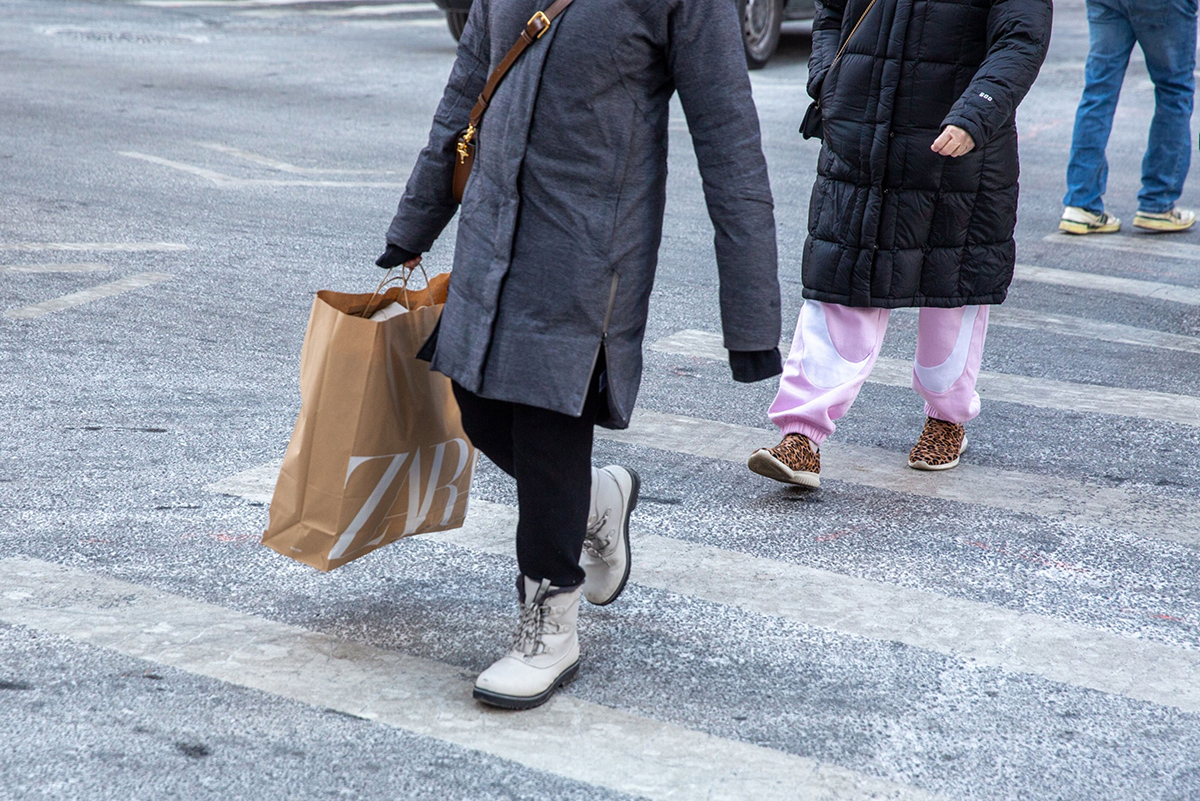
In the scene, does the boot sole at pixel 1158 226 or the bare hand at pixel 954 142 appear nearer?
the bare hand at pixel 954 142

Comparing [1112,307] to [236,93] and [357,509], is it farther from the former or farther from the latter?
[236,93]

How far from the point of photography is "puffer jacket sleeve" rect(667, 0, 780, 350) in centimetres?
261

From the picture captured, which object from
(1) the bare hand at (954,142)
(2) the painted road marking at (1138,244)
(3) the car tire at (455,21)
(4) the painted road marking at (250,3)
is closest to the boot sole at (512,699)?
(1) the bare hand at (954,142)

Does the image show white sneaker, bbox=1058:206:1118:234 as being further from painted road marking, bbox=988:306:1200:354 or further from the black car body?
the black car body

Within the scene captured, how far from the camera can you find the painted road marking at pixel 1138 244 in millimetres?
7434

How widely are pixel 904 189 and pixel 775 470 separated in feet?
2.93

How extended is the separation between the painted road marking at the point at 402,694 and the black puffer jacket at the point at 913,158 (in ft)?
5.67

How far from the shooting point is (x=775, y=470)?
398 cm

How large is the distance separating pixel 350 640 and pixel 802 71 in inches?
465

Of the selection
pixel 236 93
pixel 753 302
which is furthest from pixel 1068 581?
pixel 236 93

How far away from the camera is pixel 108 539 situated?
11.7 ft

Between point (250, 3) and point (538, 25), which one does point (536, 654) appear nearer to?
point (538, 25)

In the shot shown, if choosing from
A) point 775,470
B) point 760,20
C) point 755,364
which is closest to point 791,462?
point 775,470

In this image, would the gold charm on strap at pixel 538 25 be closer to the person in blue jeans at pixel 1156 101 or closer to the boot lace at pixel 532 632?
the boot lace at pixel 532 632
